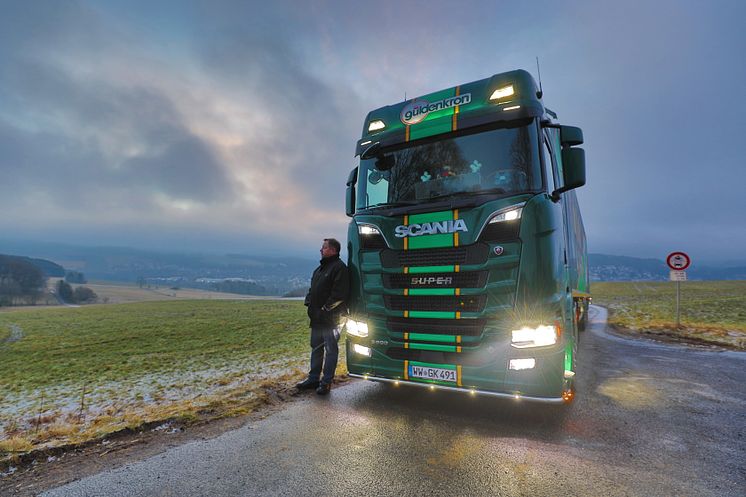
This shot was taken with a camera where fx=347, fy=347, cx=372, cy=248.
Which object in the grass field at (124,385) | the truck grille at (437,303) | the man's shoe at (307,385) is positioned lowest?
the grass field at (124,385)

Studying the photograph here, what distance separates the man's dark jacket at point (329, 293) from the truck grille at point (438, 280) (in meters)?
0.83

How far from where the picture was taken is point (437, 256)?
409 cm

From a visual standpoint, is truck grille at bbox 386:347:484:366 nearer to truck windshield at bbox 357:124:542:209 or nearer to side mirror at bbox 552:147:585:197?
truck windshield at bbox 357:124:542:209

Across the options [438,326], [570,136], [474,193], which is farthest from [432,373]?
[570,136]

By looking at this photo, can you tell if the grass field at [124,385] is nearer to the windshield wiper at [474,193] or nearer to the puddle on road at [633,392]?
the windshield wiper at [474,193]

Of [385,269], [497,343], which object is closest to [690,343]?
[497,343]

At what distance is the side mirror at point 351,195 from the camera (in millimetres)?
5619

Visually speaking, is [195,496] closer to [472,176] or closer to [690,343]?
[472,176]

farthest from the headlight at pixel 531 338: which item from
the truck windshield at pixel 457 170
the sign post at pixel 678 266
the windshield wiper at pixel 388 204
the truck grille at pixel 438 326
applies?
the sign post at pixel 678 266

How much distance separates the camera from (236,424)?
13.8 ft

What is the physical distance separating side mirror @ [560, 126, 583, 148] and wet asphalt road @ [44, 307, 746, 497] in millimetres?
3451

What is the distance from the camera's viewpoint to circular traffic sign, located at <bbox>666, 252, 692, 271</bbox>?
503 inches

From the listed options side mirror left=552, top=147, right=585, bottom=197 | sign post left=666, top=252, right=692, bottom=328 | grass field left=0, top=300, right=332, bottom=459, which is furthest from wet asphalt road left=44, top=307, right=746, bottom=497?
sign post left=666, top=252, right=692, bottom=328

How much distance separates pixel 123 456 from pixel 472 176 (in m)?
4.87
